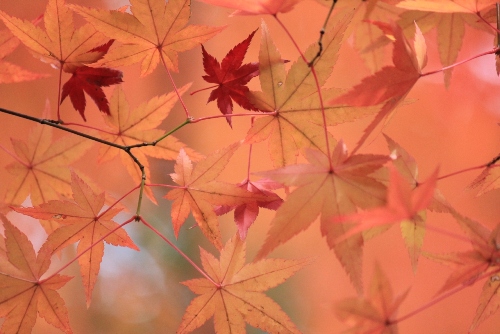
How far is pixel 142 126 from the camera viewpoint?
0.63 meters

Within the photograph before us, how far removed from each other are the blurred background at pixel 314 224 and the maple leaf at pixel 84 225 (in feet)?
2.48

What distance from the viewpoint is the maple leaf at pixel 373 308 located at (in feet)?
1.22

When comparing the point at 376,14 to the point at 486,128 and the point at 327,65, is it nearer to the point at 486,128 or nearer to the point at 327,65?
the point at 327,65

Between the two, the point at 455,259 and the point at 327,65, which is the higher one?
the point at 327,65

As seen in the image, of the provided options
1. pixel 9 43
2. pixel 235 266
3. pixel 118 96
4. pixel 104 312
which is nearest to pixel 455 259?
pixel 235 266

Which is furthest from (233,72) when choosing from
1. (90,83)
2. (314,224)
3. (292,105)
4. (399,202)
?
(314,224)

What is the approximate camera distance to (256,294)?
1.82 ft

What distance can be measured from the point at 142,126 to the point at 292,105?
0.83ft

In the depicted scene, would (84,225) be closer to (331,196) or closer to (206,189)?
(206,189)

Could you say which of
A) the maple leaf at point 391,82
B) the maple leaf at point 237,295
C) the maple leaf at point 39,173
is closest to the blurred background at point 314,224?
the maple leaf at point 39,173

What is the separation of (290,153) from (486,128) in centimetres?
100

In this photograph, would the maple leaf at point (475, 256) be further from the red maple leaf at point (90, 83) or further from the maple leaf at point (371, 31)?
the red maple leaf at point (90, 83)

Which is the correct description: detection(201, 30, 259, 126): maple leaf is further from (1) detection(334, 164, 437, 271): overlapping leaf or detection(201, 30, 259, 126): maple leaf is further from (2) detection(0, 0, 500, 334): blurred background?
(2) detection(0, 0, 500, 334): blurred background

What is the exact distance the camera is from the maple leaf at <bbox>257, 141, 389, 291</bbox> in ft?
1.26
